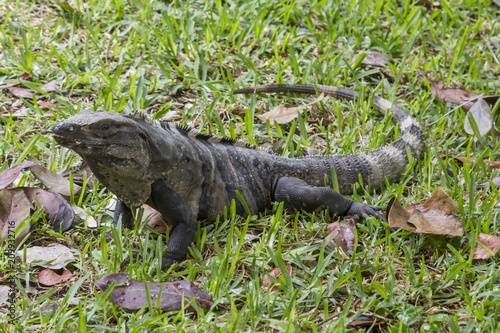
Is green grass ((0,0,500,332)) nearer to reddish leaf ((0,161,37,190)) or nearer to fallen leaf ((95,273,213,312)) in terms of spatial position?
fallen leaf ((95,273,213,312))

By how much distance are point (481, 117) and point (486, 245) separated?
1718mm

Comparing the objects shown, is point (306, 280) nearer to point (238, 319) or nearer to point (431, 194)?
point (238, 319)

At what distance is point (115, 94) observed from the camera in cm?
545

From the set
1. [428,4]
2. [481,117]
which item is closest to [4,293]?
[481,117]

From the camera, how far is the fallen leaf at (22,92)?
5.41 metres

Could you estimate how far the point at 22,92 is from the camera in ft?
17.9

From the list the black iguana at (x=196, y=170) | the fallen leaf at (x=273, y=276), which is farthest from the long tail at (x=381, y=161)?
the fallen leaf at (x=273, y=276)

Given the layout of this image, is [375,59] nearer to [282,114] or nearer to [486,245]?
[282,114]

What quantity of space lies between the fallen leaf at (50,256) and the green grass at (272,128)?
0.07 m

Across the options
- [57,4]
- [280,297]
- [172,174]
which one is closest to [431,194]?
[280,297]

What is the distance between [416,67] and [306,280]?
3.29m

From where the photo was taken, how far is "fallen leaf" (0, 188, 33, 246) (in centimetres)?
383

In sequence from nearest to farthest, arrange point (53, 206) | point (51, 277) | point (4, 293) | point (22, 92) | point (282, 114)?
point (4, 293)
point (51, 277)
point (53, 206)
point (282, 114)
point (22, 92)

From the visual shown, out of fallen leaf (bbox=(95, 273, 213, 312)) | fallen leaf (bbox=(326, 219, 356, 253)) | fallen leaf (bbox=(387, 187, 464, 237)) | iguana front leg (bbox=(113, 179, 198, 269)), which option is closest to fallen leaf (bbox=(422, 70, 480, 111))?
fallen leaf (bbox=(387, 187, 464, 237))
